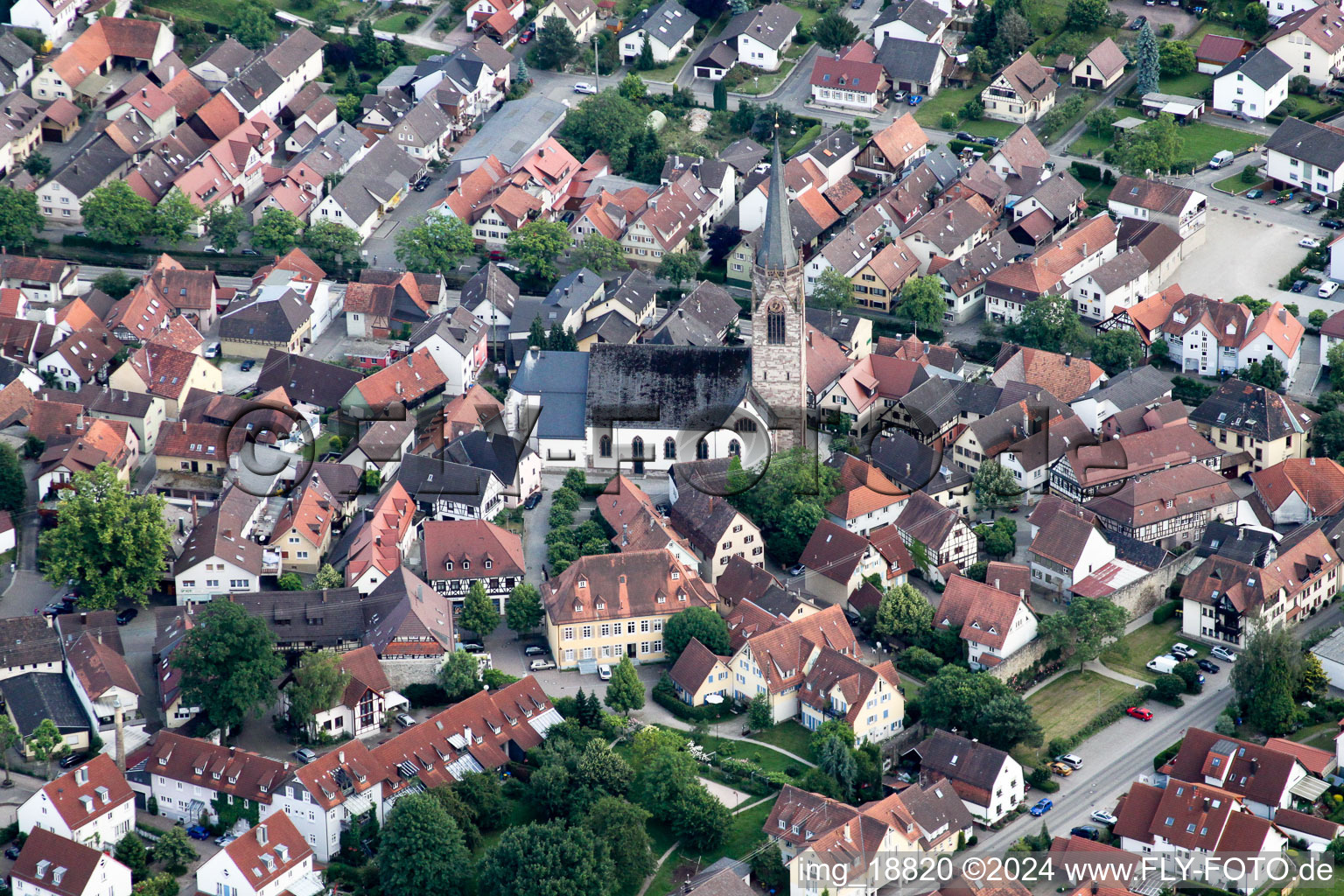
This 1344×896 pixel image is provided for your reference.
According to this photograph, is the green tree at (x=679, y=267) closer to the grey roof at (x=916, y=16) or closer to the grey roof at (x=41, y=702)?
the grey roof at (x=916, y=16)

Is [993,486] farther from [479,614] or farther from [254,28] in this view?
[254,28]

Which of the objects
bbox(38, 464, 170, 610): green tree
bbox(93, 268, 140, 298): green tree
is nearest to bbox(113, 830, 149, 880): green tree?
bbox(38, 464, 170, 610): green tree

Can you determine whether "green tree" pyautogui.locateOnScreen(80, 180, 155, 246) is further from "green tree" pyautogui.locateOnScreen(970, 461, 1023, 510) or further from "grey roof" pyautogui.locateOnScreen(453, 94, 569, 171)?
"green tree" pyautogui.locateOnScreen(970, 461, 1023, 510)

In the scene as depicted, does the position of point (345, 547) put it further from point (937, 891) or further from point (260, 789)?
point (937, 891)

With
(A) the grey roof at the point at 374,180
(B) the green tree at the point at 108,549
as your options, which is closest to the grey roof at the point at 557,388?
(B) the green tree at the point at 108,549

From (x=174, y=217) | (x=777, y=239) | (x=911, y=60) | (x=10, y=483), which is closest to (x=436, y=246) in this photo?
(x=174, y=217)
